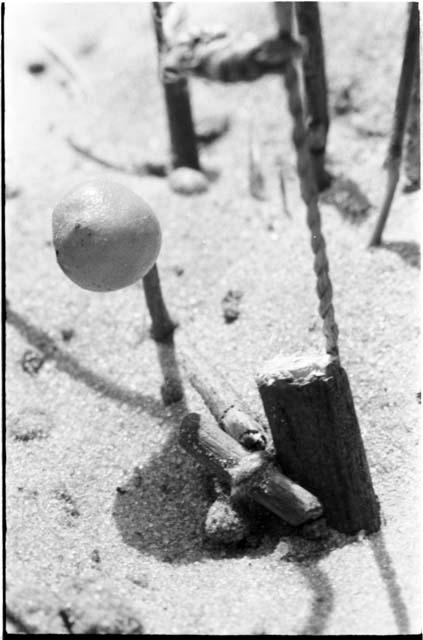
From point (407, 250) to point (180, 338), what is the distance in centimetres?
66

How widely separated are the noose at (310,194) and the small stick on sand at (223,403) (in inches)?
10.2

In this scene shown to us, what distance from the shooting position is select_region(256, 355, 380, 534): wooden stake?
1.89 m

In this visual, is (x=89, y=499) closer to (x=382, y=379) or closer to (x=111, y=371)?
(x=111, y=371)

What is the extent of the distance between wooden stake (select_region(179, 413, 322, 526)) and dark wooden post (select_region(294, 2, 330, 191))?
3.66 ft

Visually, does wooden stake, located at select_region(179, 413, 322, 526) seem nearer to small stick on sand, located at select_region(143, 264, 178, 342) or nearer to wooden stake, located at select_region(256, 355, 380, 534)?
wooden stake, located at select_region(256, 355, 380, 534)

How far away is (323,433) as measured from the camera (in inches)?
75.5

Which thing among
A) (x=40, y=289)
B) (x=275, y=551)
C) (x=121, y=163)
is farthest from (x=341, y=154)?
(x=275, y=551)

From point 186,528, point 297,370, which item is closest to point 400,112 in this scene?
point 297,370

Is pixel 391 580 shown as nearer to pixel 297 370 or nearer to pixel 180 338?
pixel 297 370

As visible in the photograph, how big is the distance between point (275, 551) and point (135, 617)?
356mm

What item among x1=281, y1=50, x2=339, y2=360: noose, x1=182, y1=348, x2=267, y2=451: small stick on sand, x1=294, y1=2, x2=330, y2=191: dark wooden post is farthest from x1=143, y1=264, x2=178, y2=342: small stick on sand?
x1=294, y1=2, x2=330, y2=191: dark wooden post

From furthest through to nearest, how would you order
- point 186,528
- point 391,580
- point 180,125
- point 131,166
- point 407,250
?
point 131,166, point 180,125, point 407,250, point 186,528, point 391,580

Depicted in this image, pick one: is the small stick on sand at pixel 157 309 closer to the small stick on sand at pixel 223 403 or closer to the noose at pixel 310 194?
the small stick on sand at pixel 223 403

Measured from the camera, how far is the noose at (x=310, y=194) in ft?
5.50
